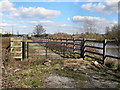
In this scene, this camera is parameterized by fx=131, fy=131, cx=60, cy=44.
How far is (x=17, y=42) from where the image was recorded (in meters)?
8.97

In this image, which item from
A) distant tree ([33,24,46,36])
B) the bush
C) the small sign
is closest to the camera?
the bush

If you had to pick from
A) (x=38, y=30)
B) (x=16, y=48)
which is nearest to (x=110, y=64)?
(x=16, y=48)

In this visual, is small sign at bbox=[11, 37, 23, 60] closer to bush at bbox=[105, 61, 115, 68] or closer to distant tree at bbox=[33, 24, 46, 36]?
bush at bbox=[105, 61, 115, 68]

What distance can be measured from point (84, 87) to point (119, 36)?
22.7m

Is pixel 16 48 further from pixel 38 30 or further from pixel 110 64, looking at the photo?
pixel 38 30

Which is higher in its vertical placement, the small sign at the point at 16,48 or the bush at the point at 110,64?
the small sign at the point at 16,48

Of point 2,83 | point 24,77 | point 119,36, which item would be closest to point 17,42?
point 24,77

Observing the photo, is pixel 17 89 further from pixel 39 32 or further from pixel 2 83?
pixel 39 32

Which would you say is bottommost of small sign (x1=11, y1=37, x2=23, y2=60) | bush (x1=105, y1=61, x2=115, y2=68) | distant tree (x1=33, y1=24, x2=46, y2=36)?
bush (x1=105, y1=61, x2=115, y2=68)

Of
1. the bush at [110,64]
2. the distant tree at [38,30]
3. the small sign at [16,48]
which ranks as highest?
the distant tree at [38,30]

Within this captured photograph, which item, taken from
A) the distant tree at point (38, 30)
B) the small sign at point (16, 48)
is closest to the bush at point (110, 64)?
Answer: the small sign at point (16, 48)

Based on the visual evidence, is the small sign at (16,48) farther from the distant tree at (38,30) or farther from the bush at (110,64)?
the distant tree at (38,30)

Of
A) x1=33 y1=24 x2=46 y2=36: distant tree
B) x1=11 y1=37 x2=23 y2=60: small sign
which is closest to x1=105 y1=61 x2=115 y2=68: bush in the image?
x1=11 y1=37 x2=23 y2=60: small sign

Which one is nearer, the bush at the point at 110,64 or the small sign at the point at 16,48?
the bush at the point at 110,64
